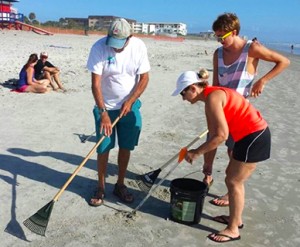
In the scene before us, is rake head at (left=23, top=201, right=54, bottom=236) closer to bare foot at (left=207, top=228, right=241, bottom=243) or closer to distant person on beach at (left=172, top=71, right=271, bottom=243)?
distant person on beach at (left=172, top=71, right=271, bottom=243)

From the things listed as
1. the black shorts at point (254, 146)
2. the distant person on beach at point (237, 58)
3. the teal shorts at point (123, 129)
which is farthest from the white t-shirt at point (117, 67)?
the black shorts at point (254, 146)

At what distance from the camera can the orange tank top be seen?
338cm

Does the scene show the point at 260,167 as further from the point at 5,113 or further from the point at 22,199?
the point at 5,113

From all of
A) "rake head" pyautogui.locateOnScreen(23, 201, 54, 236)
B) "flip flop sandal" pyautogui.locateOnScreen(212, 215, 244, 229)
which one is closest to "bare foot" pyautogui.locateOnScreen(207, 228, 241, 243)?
"flip flop sandal" pyautogui.locateOnScreen(212, 215, 244, 229)

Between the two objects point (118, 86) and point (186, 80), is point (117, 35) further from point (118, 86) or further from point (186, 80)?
point (186, 80)

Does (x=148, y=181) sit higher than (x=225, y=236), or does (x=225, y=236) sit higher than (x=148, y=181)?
(x=148, y=181)

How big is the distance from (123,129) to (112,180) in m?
0.96

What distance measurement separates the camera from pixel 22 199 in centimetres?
440

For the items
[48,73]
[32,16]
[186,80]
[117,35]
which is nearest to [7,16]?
[48,73]

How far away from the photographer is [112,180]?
5.11 meters

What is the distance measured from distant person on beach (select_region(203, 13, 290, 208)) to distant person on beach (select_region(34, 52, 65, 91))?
6906 millimetres

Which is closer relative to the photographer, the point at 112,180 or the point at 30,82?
the point at 112,180

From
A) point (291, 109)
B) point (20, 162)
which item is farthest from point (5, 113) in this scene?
point (291, 109)

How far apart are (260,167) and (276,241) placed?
6.82ft
